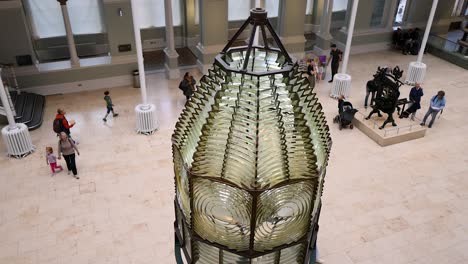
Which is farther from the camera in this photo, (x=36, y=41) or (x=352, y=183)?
(x=36, y=41)

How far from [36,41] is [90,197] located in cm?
780

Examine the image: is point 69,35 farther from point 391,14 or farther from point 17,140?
point 391,14

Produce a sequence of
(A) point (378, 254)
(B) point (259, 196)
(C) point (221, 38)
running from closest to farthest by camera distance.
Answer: (B) point (259, 196), (A) point (378, 254), (C) point (221, 38)

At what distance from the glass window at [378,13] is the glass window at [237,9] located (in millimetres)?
4876

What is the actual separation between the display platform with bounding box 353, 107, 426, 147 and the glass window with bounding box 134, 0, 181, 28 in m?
7.87

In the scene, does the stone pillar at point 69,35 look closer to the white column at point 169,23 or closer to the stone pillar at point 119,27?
the stone pillar at point 119,27

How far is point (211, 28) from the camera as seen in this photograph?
13.6 meters

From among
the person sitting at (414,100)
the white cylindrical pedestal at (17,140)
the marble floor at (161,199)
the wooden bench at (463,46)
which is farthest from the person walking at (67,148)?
the wooden bench at (463,46)

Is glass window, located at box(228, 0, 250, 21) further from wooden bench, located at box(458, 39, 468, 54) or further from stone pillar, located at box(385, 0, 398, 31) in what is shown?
wooden bench, located at box(458, 39, 468, 54)

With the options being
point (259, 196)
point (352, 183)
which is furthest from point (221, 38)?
point (259, 196)

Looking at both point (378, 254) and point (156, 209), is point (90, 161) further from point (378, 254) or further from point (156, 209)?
point (378, 254)

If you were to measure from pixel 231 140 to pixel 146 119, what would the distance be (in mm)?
8927

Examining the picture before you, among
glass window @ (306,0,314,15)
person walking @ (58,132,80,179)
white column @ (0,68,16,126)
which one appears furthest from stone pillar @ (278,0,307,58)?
white column @ (0,68,16,126)

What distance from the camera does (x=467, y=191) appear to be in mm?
9203
